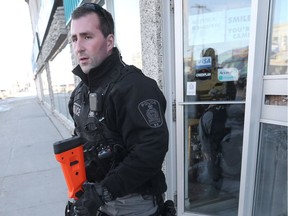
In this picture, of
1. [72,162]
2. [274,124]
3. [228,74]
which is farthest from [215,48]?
[72,162]

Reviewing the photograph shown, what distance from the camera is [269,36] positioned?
176cm

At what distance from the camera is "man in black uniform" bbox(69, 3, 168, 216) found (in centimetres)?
127

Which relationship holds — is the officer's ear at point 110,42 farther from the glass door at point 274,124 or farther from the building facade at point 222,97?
the glass door at point 274,124

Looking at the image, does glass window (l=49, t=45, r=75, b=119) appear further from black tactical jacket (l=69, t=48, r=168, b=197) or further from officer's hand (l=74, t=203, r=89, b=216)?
officer's hand (l=74, t=203, r=89, b=216)

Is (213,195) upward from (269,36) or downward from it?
downward

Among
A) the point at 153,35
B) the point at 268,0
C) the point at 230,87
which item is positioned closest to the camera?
the point at 268,0

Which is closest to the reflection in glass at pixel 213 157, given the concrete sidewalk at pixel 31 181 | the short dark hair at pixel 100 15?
the short dark hair at pixel 100 15

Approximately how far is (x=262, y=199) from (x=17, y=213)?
2937mm

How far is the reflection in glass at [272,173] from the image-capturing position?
72.0 inches

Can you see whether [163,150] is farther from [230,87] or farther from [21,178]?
[21,178]

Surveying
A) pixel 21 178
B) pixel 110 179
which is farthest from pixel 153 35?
pixel 21 178

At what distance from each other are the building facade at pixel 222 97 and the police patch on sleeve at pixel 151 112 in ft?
3.03

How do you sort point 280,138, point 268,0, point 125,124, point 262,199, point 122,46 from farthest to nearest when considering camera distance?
1. point 122,46
2. point 262,199
3. point 280,138
4. point 268,0
5. point 125,124

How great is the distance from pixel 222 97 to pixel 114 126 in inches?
50.2
